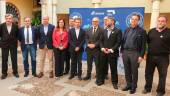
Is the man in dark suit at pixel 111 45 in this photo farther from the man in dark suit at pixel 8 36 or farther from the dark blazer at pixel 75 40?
the man in dark suit at pixel 8 36

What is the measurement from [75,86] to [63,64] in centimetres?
95

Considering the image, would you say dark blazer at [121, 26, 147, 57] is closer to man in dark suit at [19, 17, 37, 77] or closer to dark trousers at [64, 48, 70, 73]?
dark trousers at [64, 48, 70, 73]

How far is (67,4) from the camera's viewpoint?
14492 millimetres

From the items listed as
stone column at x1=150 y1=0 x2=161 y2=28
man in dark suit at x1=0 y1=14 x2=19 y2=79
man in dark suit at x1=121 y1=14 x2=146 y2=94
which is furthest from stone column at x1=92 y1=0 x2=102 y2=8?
man in dark suit at x1=121 y1=14 x2=146 y2=94

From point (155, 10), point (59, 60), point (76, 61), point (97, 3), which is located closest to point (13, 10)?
point (97, 3)

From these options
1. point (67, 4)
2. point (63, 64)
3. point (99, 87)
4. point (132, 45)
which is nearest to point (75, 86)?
point (99, 87)

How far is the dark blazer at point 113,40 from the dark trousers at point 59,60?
1291 mm

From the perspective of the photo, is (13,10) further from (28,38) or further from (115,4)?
(28,38)

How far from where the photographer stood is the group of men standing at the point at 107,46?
15.2 ft

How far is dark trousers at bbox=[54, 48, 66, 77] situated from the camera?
19.3 feet

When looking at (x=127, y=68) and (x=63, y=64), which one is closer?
(x=127, y=68)

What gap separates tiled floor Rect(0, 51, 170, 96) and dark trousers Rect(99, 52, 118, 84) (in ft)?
0.71

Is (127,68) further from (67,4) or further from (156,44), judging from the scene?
(67,4)

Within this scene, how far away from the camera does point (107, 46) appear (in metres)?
5.15
